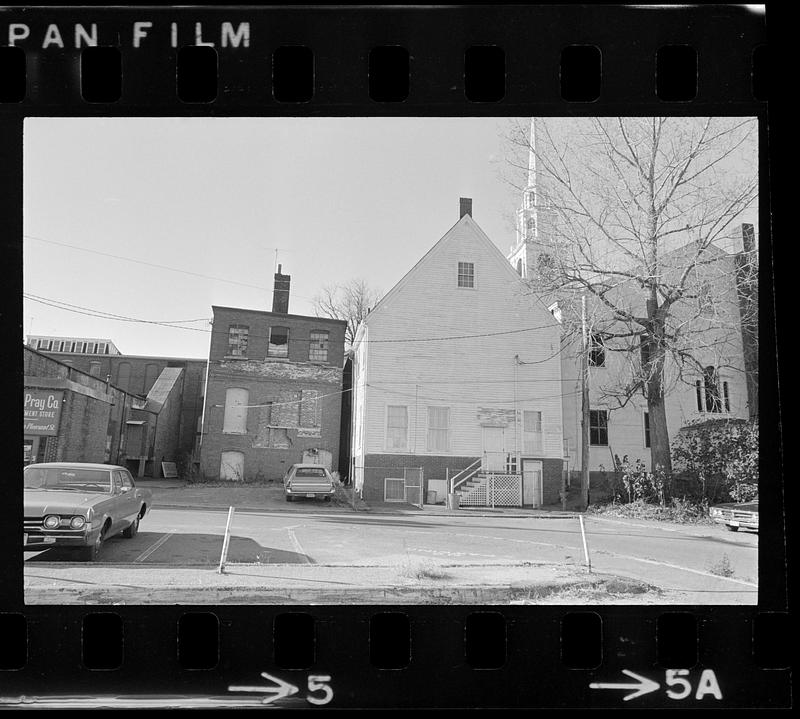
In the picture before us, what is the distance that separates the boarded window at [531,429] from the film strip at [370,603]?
1.07 metres

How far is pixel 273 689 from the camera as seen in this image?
2.93 m

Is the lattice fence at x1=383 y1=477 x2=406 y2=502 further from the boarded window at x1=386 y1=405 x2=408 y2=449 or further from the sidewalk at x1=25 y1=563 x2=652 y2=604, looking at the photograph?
the sidewalk at x1=25 y1=563 x2=652 y2=604

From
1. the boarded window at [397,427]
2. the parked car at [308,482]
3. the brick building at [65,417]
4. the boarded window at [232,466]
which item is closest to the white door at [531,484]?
the boarded window at [397,427]

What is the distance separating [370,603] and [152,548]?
4.88ft

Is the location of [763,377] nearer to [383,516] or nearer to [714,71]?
[714,71]

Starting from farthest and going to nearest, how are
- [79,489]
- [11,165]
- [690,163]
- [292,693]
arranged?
[690,163], [79,489], [11,165], [292,693]

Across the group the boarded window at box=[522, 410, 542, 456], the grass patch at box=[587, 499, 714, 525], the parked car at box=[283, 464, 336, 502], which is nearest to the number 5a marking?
the grass patch at box=[587, 499, 714, 525]

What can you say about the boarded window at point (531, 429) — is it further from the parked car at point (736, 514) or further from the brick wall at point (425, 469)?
the parked car at point (736, 514)

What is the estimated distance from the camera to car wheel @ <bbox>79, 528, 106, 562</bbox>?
3447 millimetres

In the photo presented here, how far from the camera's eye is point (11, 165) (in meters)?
3.22

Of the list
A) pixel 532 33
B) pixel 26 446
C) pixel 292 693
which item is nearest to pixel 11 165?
pixel 26 446

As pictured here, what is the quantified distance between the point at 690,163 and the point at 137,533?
4.41 m

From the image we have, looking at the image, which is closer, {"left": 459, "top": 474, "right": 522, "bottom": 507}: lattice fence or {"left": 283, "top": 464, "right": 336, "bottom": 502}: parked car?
{"left": 459, "top": 474, "right": 522, "bottom": 507}: lattice fence

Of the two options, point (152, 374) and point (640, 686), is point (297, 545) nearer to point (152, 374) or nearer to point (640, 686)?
point (152, 374)
